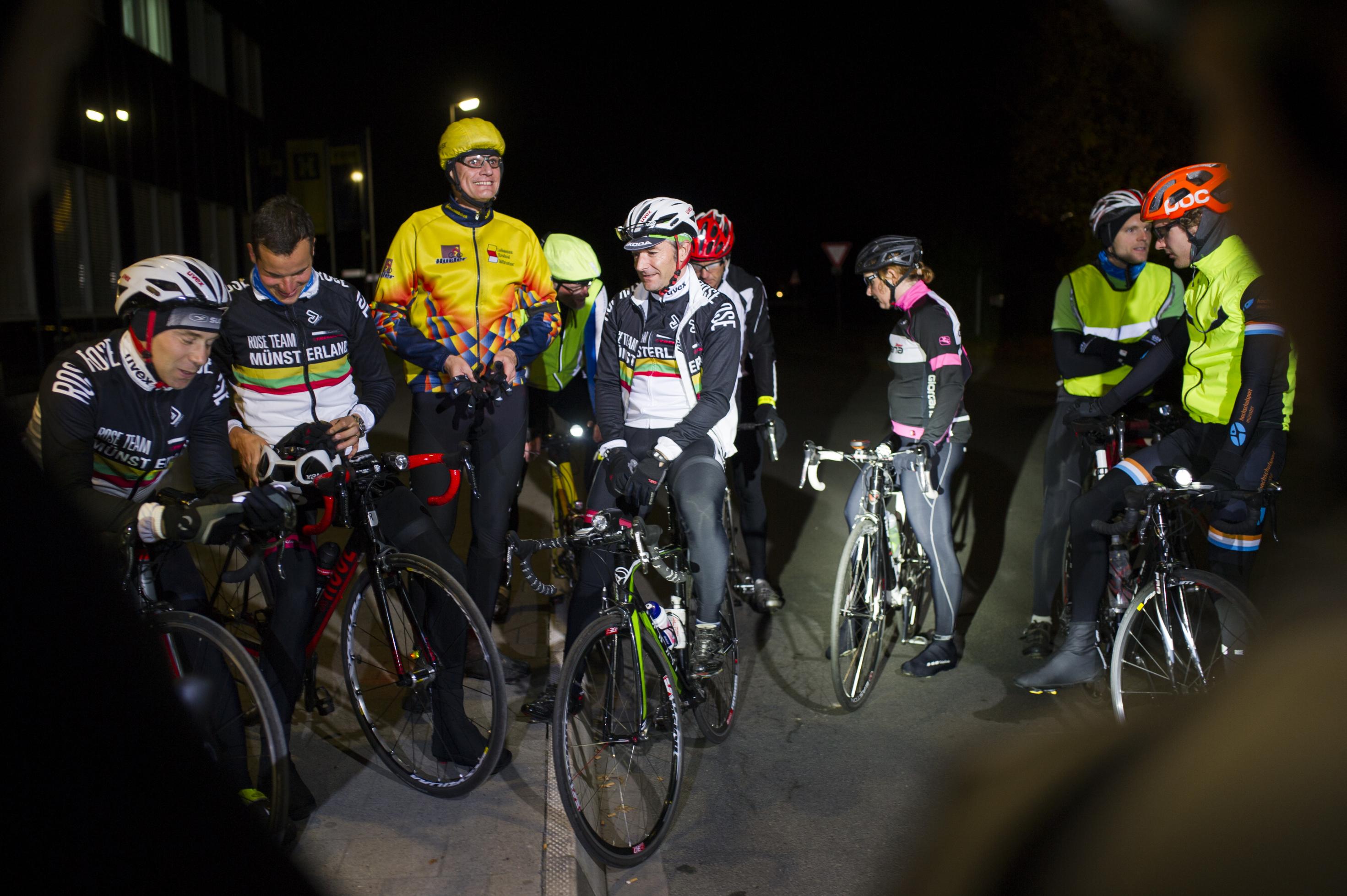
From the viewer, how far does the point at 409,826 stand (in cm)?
379

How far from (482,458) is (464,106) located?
17.1 metres

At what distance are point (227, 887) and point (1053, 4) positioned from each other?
27.6m

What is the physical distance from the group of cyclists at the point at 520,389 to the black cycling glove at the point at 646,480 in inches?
0.5

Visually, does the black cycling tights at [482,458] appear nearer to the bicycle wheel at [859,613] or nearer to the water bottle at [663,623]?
the water bottle at [663,623]

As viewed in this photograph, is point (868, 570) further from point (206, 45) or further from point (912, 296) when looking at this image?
point (206, 45)

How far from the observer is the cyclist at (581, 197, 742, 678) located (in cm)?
432

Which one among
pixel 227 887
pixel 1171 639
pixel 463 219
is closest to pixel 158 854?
pixel 227 887

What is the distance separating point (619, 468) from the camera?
4297 mm

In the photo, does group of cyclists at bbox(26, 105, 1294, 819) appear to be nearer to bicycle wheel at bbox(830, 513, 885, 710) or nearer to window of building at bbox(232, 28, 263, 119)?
bicycle wheel at bbox(830, 513, 885, 710)

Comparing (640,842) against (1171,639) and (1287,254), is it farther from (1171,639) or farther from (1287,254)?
(1287,254)

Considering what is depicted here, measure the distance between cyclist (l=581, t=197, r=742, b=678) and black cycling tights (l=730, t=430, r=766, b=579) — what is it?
73.2 inches

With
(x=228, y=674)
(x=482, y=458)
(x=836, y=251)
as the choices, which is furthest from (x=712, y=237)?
(x=836, y=251)

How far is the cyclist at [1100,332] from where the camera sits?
559cm

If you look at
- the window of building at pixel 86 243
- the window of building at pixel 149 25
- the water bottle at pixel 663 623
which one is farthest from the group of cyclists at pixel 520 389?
the window of building at pixel 149 25
